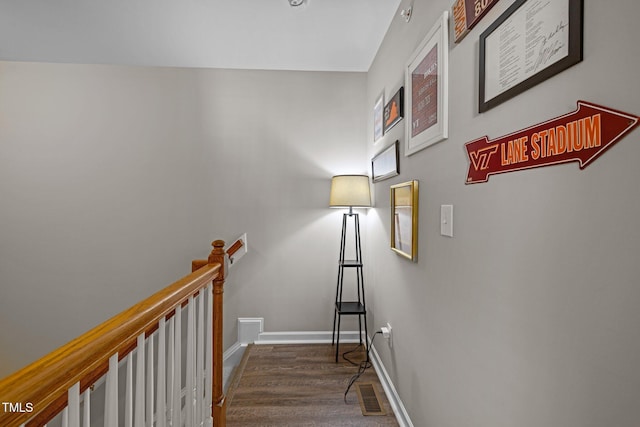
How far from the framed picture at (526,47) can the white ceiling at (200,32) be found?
1.39 metres

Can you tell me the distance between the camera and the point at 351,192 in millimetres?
2586

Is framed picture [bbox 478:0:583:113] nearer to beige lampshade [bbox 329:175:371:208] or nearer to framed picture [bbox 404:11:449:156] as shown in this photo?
framed picture [bbox 404:11:449:156]

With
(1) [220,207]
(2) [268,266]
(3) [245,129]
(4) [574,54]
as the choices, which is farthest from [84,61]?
(4) [574,54]

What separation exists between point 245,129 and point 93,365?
257 cm

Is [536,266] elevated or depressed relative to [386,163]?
depressed

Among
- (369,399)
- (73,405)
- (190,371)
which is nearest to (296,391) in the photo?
(369,399)

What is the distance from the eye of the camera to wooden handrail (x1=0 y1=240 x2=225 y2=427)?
51 cm

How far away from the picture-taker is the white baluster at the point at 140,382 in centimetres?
95

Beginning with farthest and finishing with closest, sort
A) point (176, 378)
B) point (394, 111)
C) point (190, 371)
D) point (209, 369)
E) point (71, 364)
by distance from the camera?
point (394, 111) → point (209, 369) → point (190, 371) → point (176, 378) → point (71, 364)

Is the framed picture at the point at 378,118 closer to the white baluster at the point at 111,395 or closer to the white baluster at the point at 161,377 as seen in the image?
the white baluster at the point at 161,377

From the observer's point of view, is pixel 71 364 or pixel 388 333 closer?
pixel 71 364

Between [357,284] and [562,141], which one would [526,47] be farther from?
[357,284]

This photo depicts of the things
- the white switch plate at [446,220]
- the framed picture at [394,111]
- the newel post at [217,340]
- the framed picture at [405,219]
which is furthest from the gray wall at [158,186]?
the white switch plate at [446,220]

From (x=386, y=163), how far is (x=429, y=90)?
792 millimetres
